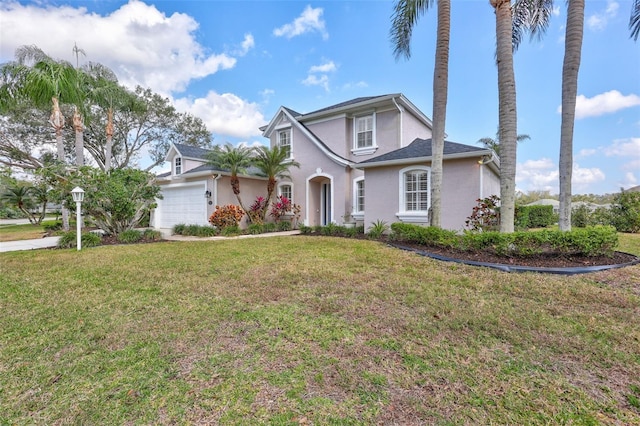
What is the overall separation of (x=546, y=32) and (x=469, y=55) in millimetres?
2521

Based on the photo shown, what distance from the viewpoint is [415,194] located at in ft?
36.1

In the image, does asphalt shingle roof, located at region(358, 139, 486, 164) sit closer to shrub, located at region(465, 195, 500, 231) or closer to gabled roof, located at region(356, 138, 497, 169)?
gabled roof, located at region(356, 138, 497, 169)

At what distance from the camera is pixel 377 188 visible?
11727 millimetres

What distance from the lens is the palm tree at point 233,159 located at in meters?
13.1

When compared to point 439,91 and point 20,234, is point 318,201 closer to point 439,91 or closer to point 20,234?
point 439,91

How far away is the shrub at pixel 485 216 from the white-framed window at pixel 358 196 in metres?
4.95

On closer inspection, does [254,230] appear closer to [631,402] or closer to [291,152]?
[291,152]

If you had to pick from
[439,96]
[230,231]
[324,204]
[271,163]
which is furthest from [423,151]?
[230,231]

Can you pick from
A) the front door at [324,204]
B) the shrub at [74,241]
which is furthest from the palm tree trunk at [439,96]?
the shrub at [74,241]

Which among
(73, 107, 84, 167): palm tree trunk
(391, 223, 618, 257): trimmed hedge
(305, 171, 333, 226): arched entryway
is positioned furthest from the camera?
(305, 171, 333, 226): arched entryway

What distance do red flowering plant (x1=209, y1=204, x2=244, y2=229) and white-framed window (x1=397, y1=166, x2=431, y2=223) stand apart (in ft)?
25.3

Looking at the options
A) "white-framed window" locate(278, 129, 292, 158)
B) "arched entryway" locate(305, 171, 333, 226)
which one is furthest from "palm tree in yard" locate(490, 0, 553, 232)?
"white-framed window" locate(278, 129, 292, 158)

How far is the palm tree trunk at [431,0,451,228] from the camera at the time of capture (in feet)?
28.5

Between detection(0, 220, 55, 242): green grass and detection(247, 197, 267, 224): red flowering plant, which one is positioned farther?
detection(247, 197, 267, 224): red flowering plant
